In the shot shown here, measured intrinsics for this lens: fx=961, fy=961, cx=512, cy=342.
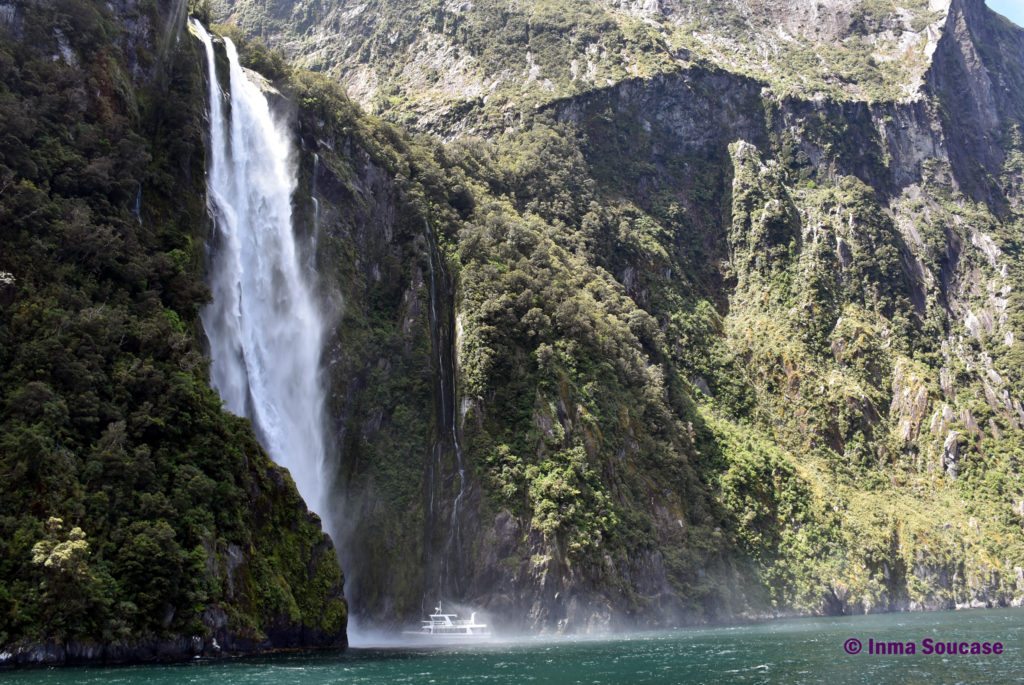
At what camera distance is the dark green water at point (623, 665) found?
31.9 m

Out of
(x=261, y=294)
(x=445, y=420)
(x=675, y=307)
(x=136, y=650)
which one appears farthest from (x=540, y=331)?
(x=136, y=650)

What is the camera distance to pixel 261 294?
2346 inches

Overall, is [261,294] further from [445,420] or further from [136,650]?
[136,650]

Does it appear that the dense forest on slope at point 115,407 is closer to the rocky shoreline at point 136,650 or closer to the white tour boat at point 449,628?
the rocky shoreline at point 136,650

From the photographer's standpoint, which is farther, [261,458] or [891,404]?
[891,404]

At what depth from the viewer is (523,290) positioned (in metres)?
74.2

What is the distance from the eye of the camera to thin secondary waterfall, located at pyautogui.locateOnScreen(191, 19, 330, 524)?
54.6m

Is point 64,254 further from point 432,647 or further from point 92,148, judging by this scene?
point 432,647

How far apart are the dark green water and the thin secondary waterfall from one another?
15.1 meters

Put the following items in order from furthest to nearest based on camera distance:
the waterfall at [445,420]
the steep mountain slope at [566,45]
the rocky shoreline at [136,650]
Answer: the steep mountain slope at [566,45] < the waterfall at [445,420] < the rocky shoreline at [136,650]

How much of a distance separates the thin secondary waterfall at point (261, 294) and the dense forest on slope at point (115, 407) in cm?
314

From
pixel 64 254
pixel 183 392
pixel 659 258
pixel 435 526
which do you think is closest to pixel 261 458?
pixel 183 392

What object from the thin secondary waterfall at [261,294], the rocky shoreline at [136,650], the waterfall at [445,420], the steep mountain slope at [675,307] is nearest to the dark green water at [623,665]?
the rocky shoreline at [136,650]

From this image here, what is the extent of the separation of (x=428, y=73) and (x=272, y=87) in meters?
53.7
